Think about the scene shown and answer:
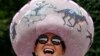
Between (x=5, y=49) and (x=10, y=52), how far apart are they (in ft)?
0.17

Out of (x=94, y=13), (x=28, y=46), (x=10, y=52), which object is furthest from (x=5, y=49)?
(x=28, y=46)

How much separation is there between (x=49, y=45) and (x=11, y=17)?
2.06m

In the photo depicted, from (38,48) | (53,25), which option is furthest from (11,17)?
(53,25)

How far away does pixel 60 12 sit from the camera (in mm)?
3295

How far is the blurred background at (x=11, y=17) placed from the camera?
17.1ft

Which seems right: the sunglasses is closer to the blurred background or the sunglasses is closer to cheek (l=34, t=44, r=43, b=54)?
cheek (l=34, t=44, r=43, b=54)

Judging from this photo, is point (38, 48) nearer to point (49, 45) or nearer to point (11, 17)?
point (49, 45)

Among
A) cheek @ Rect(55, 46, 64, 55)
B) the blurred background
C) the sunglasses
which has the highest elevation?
the sunglasses

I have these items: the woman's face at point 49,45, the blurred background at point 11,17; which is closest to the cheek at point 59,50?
the woman's face at point 49,45

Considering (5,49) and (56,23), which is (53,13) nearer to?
(56,23)

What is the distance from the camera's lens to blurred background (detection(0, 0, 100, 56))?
17.1 feet

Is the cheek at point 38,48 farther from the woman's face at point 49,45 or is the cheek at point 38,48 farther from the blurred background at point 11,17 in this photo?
the blurred background at point 11,17

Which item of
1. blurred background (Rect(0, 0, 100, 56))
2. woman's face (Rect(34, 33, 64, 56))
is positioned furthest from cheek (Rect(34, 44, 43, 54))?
blurred background (Rect(0, 0, 100, 56))

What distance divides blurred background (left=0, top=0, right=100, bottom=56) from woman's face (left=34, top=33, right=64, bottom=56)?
1.81m
